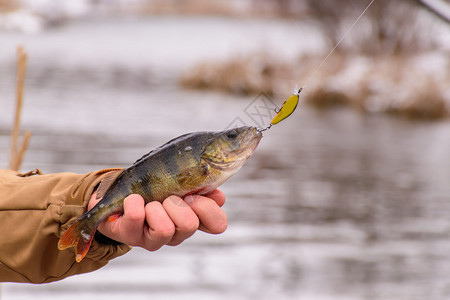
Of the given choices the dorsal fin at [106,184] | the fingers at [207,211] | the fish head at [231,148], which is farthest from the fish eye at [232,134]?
the dorsal fin at [106,184]

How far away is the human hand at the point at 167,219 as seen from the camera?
170cm

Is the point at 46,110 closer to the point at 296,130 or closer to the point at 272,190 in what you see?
the point at 296,130

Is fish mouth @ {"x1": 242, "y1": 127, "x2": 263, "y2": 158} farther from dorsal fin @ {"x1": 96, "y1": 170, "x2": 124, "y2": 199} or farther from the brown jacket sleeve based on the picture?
the brown jacket sleeve

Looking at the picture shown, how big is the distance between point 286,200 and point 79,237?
8.79m

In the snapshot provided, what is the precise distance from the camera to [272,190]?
1109cm

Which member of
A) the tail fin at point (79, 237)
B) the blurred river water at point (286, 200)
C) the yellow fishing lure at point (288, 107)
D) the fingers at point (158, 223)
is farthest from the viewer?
the blurred river water at point (286, 200)

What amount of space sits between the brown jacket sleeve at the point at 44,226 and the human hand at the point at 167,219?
26cm

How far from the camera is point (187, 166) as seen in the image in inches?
65.8

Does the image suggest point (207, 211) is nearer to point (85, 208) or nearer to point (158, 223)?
point (158, 223)

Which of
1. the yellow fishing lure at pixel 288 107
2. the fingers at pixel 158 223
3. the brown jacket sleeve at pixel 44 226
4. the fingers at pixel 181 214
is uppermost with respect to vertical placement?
the yellow fishing lure at pixel 288 107

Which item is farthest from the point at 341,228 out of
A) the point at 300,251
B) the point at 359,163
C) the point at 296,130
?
the point at 296,130

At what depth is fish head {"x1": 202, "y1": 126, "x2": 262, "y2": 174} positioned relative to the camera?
1657 mm

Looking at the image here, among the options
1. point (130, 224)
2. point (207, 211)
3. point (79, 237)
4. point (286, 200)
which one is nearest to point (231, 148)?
point (207, 211)

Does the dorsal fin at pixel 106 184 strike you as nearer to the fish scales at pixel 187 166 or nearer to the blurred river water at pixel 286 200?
the fish scales at pixel 187 166
